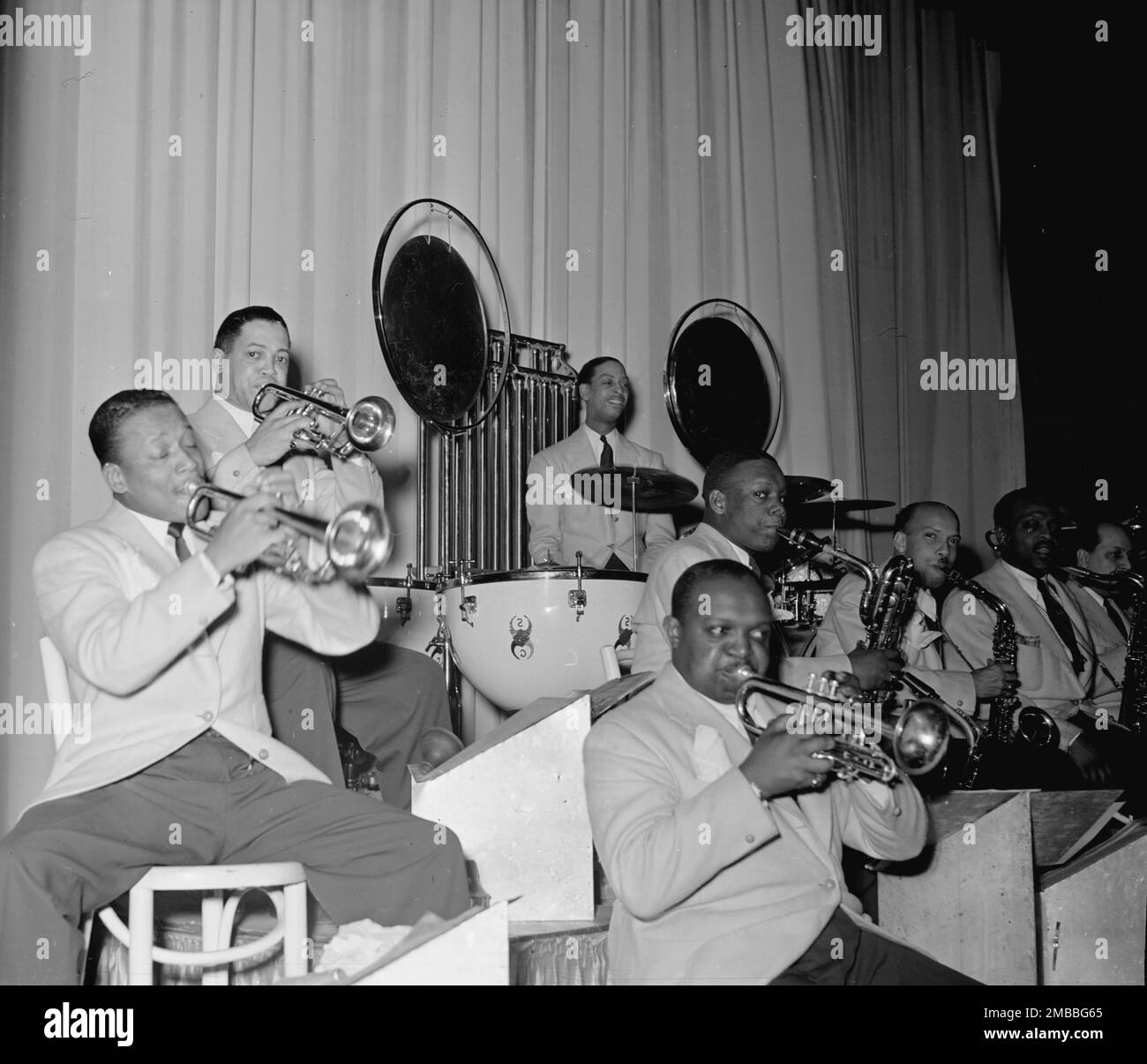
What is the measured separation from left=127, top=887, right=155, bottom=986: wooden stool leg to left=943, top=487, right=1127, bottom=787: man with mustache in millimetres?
3405

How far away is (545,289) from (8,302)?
2808 millimetres

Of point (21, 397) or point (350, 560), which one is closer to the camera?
point (350, 560)

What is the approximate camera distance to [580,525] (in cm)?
616

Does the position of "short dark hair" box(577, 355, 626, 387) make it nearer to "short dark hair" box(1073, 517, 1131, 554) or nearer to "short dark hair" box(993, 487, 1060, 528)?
"short dark hair" box(993, 487, 1060, 528)

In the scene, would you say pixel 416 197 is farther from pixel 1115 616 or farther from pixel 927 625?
pixel 1115 616

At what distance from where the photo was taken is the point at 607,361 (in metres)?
6.40

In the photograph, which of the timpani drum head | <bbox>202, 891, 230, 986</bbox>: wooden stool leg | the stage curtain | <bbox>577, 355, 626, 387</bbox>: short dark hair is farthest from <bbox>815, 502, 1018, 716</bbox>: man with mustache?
the stage curtain

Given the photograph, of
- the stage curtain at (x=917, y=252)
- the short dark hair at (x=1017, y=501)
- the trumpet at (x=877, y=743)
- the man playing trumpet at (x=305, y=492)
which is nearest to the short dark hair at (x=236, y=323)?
the man playing trumpet at (x=305, y=492)

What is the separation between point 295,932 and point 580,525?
3430mm

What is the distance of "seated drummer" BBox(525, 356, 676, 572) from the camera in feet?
19.9

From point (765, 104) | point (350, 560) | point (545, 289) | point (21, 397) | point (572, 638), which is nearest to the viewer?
point (350, 560)

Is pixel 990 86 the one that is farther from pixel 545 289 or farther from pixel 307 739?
pixel 307 739

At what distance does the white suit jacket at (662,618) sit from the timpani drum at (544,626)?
0.41 meters
